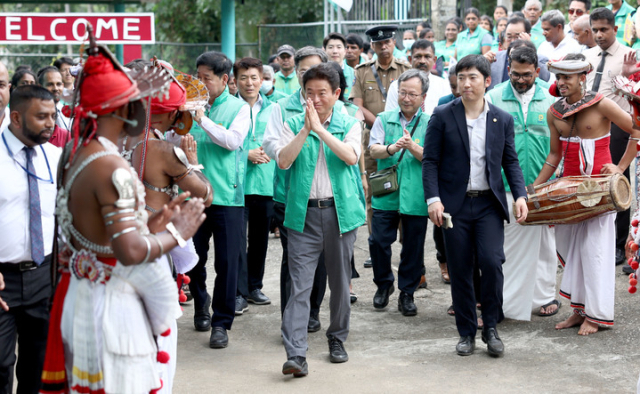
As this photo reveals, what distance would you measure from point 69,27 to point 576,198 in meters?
7.09

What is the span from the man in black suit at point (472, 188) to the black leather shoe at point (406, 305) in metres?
1.03

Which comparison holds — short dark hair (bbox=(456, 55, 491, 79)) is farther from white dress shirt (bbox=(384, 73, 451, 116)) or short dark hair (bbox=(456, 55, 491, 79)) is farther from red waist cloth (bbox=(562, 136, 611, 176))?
white dress shirt (bbox=(384, 73, 451, 116))

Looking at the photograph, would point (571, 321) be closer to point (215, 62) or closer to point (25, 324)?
point (215, 62)

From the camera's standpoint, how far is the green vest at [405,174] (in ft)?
23.0

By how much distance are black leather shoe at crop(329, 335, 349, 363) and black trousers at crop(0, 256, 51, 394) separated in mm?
2132

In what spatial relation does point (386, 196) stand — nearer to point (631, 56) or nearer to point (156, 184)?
point (631, 56)

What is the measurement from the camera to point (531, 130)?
6.74m

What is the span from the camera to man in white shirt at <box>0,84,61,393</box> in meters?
4.31

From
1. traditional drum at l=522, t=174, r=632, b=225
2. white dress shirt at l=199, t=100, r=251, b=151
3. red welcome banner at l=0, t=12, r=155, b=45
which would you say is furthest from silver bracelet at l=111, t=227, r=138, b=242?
red welcome banner at l=0, t=12, r=155, b=45

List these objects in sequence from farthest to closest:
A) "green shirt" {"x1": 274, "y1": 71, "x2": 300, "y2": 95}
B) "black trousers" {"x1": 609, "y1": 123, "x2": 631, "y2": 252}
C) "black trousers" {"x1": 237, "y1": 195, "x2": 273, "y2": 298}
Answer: "green shirt" {"x1": 274, "y1": 71, "x2": 300, "y2": 95}
"black trousers" {"x1": 609, "y1": 123, "x2": 631, "y2": 252}
"black trousers" {"x1": 237, "y1": 195, "x2": 273, "y2": 298}

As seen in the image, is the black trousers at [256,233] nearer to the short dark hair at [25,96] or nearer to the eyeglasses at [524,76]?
the eyeglasses at [524,76]

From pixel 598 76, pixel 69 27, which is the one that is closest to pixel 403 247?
pixel 598 76

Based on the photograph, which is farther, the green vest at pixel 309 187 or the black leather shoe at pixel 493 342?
the black leather shoe at pixel 493 342

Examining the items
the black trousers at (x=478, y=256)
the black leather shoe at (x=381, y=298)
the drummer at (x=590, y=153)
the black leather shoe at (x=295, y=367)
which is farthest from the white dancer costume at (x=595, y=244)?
the black leather shoe at (x=295, y=367)
